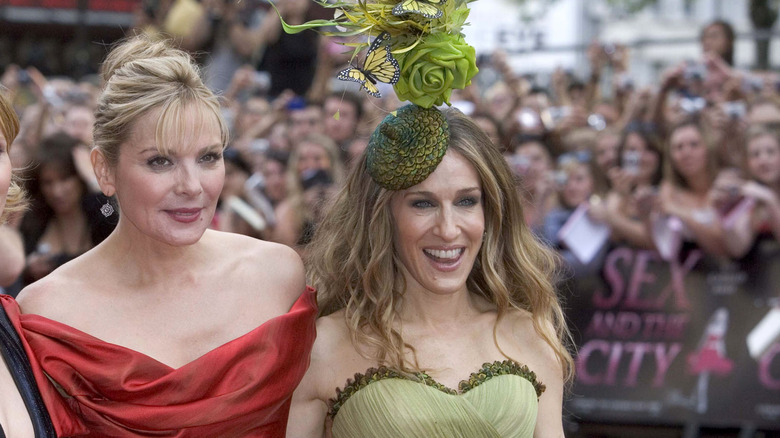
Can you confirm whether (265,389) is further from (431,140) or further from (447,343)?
(431,140)

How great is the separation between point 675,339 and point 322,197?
2.16m

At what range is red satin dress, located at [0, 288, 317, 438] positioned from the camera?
2842mm

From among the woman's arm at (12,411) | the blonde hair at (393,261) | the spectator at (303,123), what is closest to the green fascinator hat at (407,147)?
the blonde hair at (393,261)

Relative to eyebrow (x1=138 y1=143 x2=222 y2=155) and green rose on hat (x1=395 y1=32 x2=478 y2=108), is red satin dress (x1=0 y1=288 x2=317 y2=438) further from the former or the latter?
green rose on hat (x1=395 y1=32 x2=478 y2=108)

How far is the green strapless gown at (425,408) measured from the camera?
3.10 meters

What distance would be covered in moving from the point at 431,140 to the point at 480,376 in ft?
2.61

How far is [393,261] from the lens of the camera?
343 centimetres

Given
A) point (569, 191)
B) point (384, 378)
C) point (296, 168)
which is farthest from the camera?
point (296, 168)

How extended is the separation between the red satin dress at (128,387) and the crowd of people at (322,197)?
0.01 m

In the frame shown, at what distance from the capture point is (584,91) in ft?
24.0

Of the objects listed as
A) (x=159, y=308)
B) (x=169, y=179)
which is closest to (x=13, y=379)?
(x=159, y=308)

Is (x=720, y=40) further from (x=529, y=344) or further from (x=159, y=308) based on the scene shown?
(x=159, y=308)

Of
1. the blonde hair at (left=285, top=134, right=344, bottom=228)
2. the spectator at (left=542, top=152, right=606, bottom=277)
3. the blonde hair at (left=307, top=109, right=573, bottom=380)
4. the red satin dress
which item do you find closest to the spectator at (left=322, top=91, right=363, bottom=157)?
the blonde hair at (left=285, top=134, right=344, bottom=228)

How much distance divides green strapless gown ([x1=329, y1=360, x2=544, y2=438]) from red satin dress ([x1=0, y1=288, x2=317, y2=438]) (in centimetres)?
33
